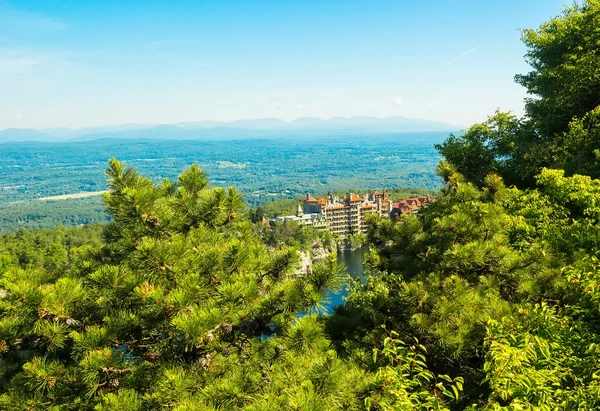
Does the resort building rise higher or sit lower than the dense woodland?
lower

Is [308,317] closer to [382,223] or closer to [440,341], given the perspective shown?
[440,341]

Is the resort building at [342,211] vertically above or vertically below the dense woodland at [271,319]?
below

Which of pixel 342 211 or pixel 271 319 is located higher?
pixel 271 319

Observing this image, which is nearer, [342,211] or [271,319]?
[271,319]

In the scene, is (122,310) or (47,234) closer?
(122,310)

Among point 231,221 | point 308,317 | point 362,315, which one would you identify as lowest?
point 362,315

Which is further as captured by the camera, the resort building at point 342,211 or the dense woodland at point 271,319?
the resort building at point 342,211

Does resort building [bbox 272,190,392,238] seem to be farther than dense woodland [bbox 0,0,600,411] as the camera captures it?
Yes

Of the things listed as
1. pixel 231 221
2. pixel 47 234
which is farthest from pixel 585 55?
pixel 47 234
